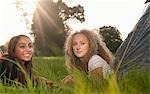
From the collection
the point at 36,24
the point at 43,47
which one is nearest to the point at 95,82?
the point at 43,47

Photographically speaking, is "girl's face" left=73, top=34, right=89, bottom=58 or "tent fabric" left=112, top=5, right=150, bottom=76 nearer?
"tent fabric" left=112, top=5, right=150, bottom=76

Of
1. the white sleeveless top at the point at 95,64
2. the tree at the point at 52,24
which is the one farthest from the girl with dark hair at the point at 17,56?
the tree at the point at 52,24

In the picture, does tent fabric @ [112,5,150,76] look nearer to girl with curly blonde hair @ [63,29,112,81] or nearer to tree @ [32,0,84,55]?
girl with curly blonde hair @ [63,29,112,81]

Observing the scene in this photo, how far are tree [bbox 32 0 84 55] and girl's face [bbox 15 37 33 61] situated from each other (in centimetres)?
4537

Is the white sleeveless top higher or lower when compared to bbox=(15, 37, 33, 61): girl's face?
lower

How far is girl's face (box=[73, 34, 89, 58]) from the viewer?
6.21 meters

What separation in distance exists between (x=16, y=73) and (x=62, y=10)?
165ft

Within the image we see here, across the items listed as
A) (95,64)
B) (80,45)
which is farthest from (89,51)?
(95,64)

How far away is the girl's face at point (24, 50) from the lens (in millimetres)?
5941

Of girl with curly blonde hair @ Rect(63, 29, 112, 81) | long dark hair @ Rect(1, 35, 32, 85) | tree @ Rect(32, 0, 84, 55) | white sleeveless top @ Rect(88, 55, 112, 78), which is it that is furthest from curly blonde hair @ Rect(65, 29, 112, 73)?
tree @ Rect(32, 0, 84, 55)

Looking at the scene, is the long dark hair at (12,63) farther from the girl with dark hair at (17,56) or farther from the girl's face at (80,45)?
the girl's face at (80,45)

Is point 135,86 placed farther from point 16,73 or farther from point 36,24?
point 36,24

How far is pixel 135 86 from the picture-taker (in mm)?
2805

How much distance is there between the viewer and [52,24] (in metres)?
57.5
